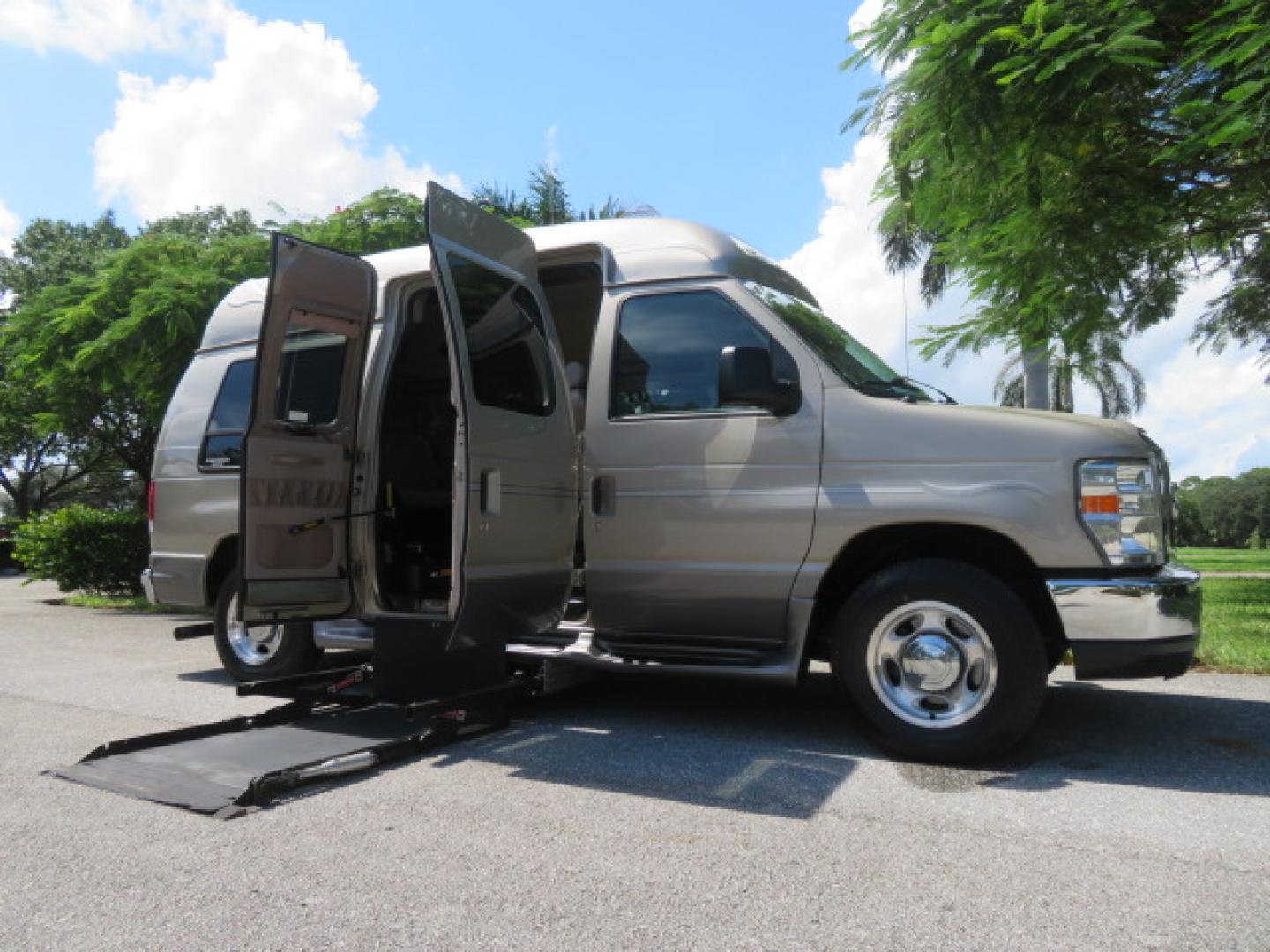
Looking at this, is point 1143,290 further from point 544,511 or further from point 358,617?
point 358,617

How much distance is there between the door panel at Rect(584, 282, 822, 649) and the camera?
4.58m

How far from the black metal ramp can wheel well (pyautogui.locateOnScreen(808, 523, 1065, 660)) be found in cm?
191

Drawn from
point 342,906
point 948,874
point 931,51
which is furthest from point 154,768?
point 931,51

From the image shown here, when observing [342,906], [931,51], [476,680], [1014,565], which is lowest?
[342,906]

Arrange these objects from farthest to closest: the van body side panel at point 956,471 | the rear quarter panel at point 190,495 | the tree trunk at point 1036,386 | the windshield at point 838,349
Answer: the tree trunk at point 1036,386, the rear quarter panel at point 190,495, the windshield at point 838,349, the van body side panel at point 956,471

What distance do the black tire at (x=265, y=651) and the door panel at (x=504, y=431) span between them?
6.75 ft

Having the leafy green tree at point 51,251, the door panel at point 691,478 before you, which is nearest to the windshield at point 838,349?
the door panel at point 691,478

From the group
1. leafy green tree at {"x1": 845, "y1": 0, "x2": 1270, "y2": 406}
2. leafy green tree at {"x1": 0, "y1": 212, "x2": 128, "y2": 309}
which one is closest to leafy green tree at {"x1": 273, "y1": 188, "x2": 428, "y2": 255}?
leafy green tree at {"x1": 845, "y1": 0, "x2": 1270, "y2": 406}

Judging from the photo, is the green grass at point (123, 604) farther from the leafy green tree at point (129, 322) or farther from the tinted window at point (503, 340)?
the tinted window at point (503, 340)

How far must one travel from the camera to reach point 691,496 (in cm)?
476

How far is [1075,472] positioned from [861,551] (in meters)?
1.05

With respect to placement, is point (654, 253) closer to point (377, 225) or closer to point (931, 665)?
point (931, 665)

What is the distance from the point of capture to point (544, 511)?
4938mm

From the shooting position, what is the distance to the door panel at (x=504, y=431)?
4.45 m
